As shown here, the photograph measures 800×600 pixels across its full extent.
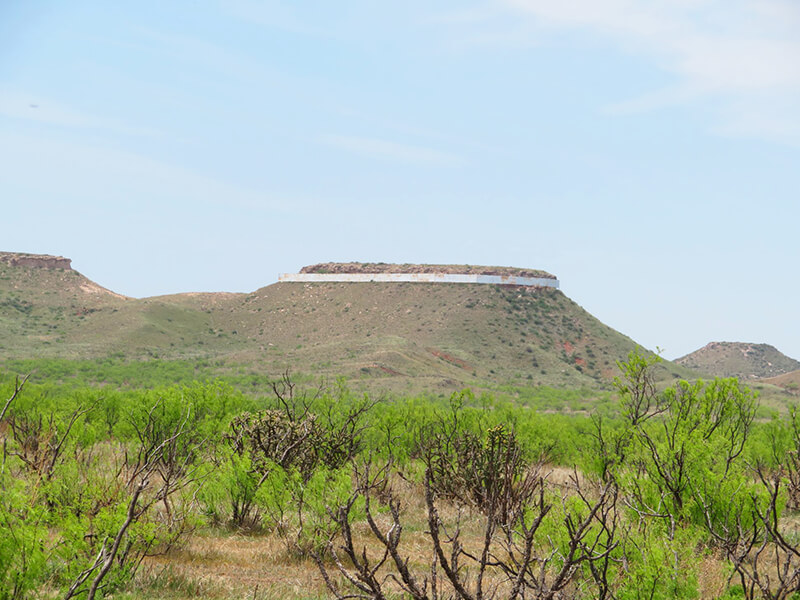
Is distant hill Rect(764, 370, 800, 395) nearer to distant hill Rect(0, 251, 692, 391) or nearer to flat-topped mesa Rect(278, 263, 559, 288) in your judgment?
distant hill Rect(0, 251, 692, 391)

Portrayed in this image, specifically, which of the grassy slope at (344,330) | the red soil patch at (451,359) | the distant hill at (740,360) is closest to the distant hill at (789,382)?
the grassy slope at (344,330)

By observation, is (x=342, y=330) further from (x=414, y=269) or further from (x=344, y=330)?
(x=414, y=269)

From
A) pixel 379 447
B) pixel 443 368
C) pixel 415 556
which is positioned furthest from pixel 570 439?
pixel 443 368

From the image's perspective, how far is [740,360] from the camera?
379 ft

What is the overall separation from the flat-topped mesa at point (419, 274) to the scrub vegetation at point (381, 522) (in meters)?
79.6

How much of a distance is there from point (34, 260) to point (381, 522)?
3893 inches

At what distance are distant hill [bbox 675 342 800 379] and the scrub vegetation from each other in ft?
332

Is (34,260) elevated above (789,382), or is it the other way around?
(34,260)

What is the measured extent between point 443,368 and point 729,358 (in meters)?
63.3

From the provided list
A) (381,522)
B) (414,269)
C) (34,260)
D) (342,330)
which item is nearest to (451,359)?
(342,330)

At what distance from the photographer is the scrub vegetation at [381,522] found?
5723 mm

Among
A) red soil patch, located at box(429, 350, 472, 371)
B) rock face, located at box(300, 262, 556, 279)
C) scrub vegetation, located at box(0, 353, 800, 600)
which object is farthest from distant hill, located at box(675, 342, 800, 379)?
scrub vegetation, located at box(0, 353, 800, 600)

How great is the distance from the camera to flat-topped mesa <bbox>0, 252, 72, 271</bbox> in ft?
328

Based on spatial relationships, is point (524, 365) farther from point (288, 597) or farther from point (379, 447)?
point (288, 597)
